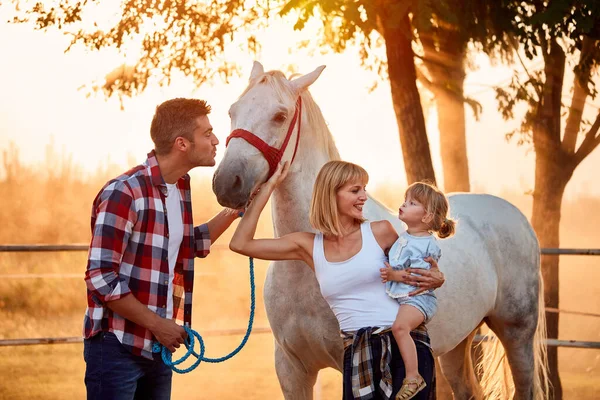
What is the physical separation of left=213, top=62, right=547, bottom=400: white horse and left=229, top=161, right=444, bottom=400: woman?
11.3 inches

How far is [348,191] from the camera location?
7.51 feet

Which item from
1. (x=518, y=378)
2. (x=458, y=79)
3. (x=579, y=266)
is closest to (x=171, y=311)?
(x=518, y=378)

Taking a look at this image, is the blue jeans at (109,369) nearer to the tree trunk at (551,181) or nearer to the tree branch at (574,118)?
the tree trunk at (551,181)

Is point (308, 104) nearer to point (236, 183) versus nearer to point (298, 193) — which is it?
point (298, 193)

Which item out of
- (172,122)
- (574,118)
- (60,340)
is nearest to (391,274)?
(172,122)

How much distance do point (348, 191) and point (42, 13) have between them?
13.9 ft

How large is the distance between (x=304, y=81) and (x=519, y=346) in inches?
84.4

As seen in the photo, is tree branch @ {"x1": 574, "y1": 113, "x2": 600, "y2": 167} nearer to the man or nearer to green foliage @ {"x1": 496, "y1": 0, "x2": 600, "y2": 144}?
green foliage @ {"x1": 496, "y1": 0, "x2": 600, "y2": 144}

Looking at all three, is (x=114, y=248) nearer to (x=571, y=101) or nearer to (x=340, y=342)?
(x=340, y=342)

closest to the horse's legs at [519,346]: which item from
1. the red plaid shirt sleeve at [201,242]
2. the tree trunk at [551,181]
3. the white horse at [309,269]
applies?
the white horse at [309,269]

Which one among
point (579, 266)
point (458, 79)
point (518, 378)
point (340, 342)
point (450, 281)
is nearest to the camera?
point (340, 342)

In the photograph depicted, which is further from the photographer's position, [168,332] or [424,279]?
[424,279]

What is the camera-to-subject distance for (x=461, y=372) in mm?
4172

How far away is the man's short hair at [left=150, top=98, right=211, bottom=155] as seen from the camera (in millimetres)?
2205
